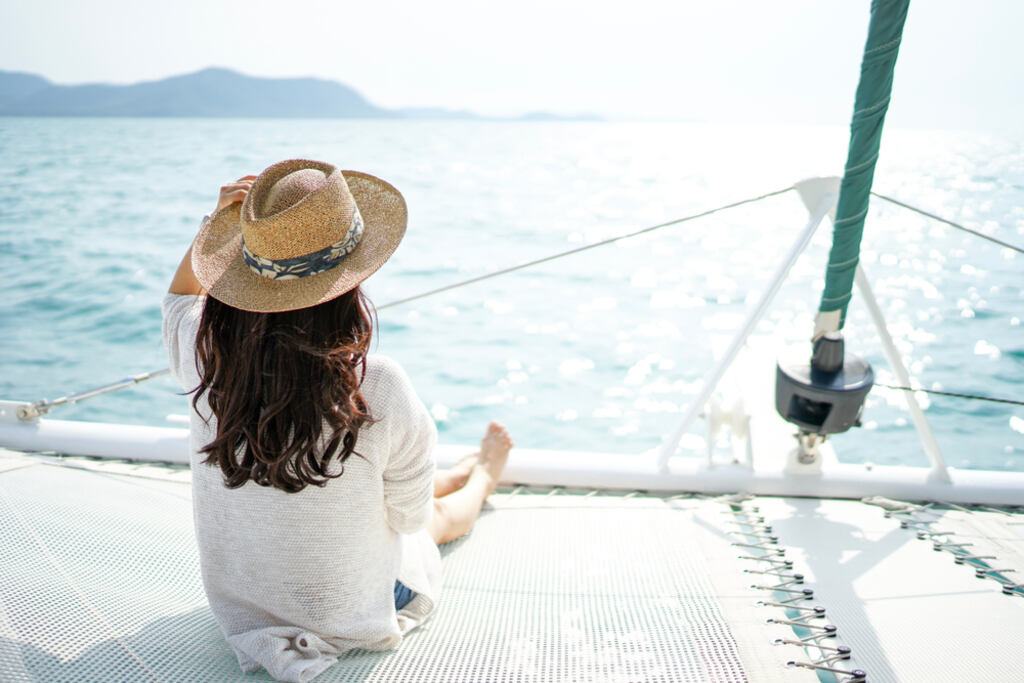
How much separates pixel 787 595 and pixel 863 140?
78 cm

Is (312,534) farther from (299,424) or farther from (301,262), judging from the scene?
(301,262)

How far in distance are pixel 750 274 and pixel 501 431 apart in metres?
6.00

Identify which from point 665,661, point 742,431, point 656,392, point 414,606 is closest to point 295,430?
point 414,606

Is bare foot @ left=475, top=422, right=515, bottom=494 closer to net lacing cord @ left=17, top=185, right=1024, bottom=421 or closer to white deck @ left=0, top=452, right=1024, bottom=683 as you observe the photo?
white deck @ left=0, top=452, right=1024, bottom=683

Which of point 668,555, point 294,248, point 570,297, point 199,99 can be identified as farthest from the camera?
point 199,99

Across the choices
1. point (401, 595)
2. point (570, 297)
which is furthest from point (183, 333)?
point (570, 297)

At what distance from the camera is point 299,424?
0.86 meters

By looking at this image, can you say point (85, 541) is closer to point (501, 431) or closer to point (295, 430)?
point (295, 430)

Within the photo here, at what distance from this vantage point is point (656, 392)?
15.2 feet

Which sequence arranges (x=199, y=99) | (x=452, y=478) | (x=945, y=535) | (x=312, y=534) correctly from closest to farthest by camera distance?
(x=312, y=534)
(x=945, y=535)
(x=452, y=478)
(x=199, y=99)

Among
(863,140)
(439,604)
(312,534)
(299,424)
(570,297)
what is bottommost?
(570,297)

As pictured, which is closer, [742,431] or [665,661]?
[665,661]

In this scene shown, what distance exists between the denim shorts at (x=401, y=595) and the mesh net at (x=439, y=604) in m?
0.05

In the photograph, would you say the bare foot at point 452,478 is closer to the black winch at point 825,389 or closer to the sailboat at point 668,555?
the sailboat at point 668,555
